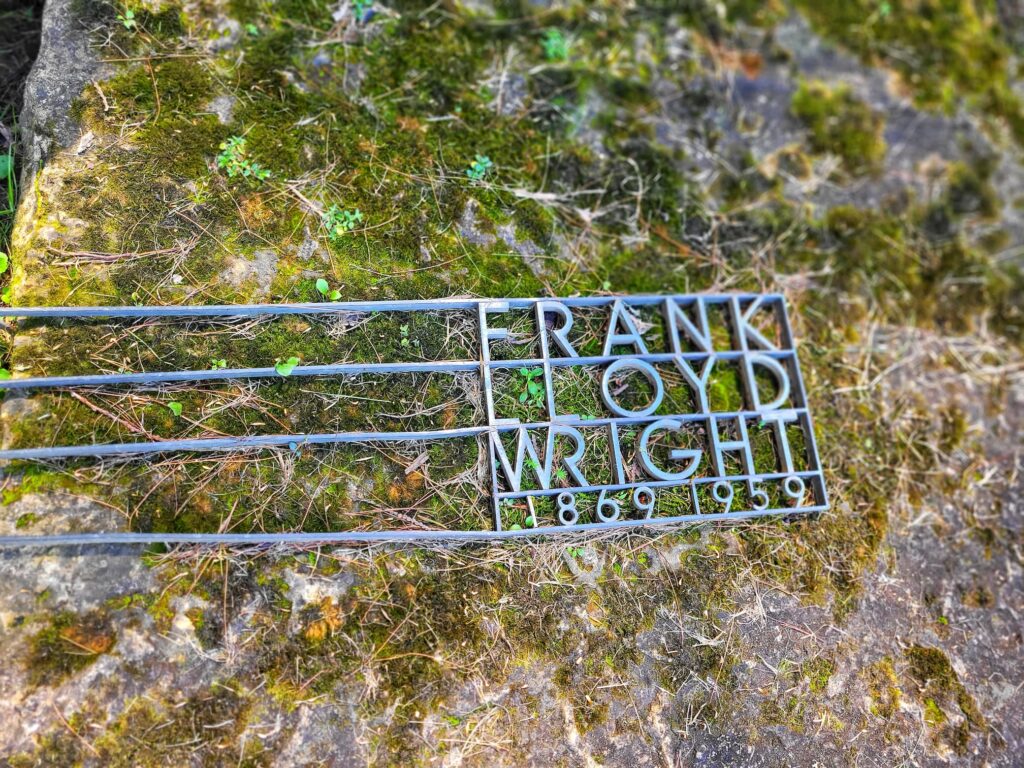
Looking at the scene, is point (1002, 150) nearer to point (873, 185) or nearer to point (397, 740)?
point (873, 185)

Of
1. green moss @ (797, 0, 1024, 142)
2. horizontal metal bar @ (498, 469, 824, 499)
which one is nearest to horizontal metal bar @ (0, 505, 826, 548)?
horizontal metal bar @ (498, 469, 824, 499)

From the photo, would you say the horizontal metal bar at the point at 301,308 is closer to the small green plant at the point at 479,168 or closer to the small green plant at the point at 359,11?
the small green plant at the point at 479,168

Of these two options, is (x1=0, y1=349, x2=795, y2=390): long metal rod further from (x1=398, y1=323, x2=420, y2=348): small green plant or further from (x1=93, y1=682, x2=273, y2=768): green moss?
(x1=93, y1=682, x2=273, y2=768): green moss

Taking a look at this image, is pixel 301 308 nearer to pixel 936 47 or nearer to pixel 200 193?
pixel 200 193

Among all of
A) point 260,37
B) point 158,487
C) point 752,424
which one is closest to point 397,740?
point 158,487

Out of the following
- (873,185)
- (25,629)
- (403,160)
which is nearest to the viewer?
(25,629)

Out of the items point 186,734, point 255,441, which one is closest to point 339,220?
point 255,441

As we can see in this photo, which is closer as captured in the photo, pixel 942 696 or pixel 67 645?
pixel 67 645
